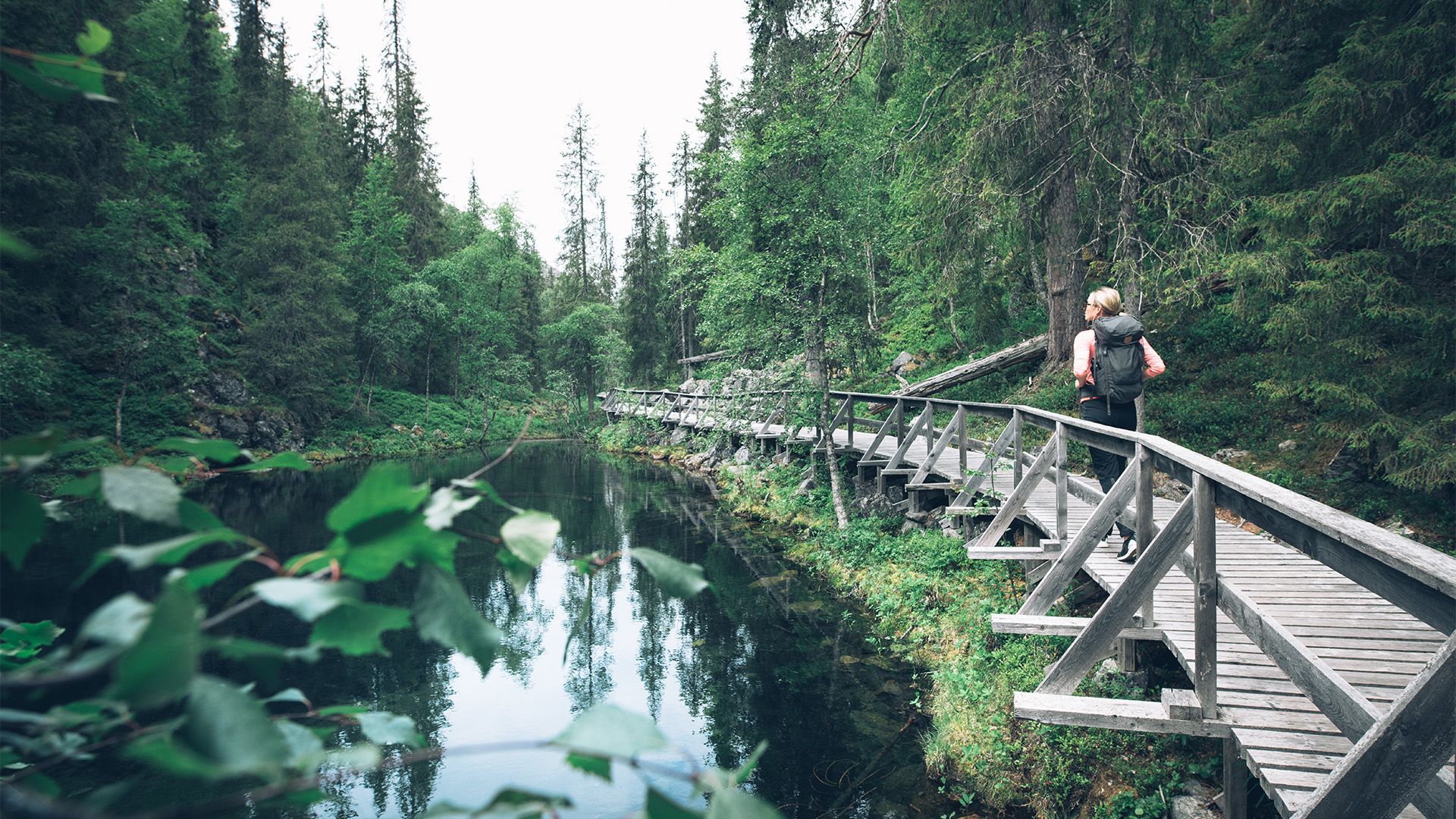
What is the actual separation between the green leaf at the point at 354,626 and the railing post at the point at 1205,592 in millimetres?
2983

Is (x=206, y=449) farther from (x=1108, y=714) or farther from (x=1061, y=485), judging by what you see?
(x=1061, y=485)

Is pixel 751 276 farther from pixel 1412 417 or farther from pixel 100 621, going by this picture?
pixel 100 621

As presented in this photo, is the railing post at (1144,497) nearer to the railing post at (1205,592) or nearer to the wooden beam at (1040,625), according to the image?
the wooden beam at (1040,625)

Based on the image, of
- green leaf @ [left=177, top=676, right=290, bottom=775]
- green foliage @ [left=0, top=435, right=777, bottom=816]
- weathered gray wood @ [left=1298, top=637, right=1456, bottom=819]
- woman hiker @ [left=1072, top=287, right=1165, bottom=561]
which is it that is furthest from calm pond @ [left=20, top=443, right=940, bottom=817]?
woman hiker @ [left=1072, top=287, right=1165, bottom=561]

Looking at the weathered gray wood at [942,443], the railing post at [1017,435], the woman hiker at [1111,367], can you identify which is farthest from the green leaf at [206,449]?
the weathered gray wood at [942,443]

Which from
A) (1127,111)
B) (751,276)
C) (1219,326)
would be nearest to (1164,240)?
(1127,111)

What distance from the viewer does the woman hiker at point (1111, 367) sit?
17.2ft

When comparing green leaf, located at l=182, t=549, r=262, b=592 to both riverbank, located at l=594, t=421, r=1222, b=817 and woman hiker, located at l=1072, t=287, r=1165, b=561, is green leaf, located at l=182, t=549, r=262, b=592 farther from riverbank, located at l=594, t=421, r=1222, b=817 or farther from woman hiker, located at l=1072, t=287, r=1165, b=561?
woman hiker, located at l=1072, t=287, r=1165, b=561

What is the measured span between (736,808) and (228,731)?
41 centimetres

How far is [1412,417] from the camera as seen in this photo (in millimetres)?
6684

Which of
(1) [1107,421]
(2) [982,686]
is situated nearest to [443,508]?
(1) [1107,421]

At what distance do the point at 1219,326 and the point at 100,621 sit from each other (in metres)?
14.7

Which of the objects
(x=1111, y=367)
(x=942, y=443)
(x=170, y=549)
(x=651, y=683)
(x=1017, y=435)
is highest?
(x=1111, y=367)

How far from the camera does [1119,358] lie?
17.3ft
